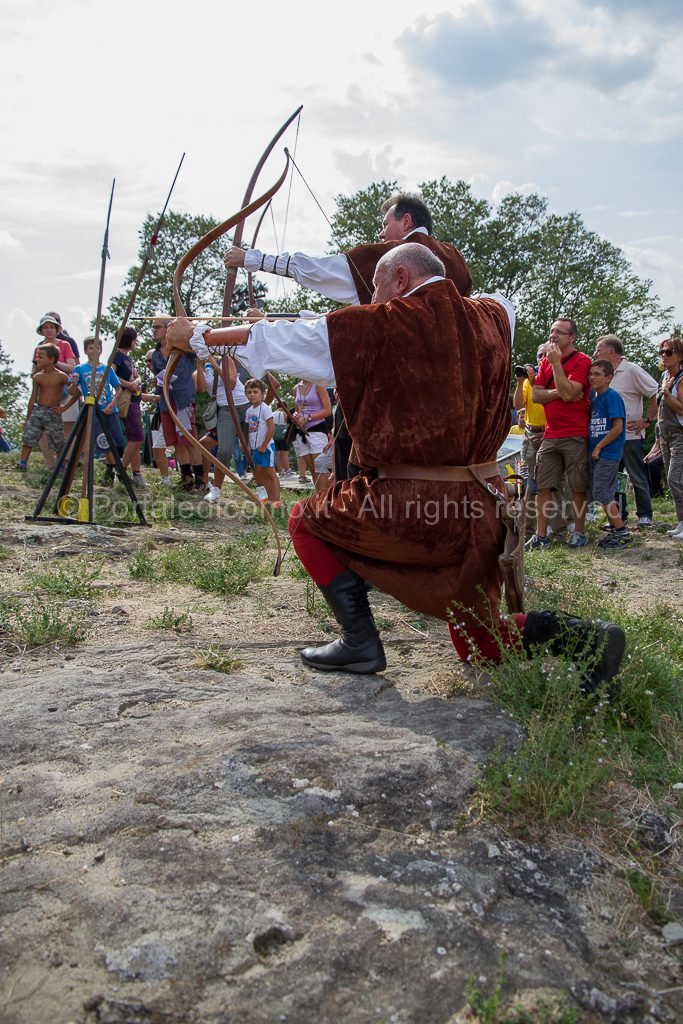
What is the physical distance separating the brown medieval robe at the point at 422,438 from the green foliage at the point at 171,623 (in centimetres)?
100

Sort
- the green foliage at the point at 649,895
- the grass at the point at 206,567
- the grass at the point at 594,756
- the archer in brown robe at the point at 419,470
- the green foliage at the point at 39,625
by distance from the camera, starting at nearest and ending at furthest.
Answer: the green foliage at the point at 649,895 → the grass at the point at 594,756 → the archer in brown robe at the point at 419,470 → the green foliage at the point at 39,625 → the grass at the point at 206,567

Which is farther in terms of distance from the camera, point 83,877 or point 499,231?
point 499,231

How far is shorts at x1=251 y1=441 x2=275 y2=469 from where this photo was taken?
28.1 feet

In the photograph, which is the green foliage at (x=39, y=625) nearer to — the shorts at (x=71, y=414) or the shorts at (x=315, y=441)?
the shorts at (x=315, y=441)

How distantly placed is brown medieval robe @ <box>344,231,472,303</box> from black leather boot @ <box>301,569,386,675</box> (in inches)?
67.6

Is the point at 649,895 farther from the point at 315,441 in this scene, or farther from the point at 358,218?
the point at 358,218

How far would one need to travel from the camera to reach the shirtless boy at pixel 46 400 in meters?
9.35

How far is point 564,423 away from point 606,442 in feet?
1.24

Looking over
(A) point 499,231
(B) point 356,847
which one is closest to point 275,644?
(B) point 356,847

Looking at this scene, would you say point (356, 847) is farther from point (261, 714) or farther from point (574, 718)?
point (574, 718)

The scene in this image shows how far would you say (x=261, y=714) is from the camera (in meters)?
2.93

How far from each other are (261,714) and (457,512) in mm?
1013

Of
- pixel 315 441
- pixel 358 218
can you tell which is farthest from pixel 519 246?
pixel 315 441

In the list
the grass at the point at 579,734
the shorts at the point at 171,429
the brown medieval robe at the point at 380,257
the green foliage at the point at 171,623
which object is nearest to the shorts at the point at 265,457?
the shorts at the point at 171,429
